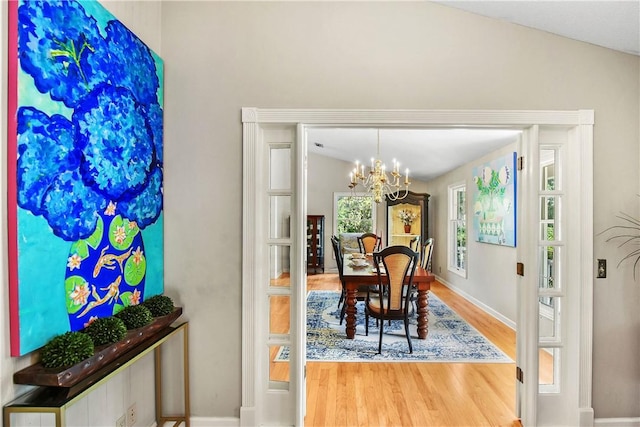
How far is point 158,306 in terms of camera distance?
1.88 meters

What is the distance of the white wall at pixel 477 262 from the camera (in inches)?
169

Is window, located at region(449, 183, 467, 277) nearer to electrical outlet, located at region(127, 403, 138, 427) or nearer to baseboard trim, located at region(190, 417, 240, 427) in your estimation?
baseboard trim, located at region(190, 417, 240, 427)

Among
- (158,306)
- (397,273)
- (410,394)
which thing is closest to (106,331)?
(158,306)

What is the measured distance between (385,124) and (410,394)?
202 cm

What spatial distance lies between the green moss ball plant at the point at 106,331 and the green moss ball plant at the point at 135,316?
0.12 m

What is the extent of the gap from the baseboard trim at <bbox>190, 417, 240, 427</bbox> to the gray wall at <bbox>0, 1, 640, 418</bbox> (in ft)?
0.11

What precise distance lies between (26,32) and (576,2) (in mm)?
2518

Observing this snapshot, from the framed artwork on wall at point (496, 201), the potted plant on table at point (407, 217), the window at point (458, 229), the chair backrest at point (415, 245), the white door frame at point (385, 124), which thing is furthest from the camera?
the potted plant on table at point (407, 217)

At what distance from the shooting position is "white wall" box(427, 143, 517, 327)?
4285 millimetres

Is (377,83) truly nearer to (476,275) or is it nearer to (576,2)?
(576,2)

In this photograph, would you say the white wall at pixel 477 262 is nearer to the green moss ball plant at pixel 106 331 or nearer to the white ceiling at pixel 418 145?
the white ceiling at pixel 418 145

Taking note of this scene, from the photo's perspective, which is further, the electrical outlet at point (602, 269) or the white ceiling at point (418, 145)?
the white ceiling at point (418, 145)

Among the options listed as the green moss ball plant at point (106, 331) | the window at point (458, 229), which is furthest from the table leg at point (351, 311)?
the window at point (458, 229)

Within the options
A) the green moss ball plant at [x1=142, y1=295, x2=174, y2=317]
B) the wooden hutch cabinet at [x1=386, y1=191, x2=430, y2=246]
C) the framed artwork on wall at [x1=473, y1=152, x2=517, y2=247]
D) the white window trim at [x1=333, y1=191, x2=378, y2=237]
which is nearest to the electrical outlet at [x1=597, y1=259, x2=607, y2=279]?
the framed artwork on wall at [x1=473, y1=152, x2=517, y2=247]
